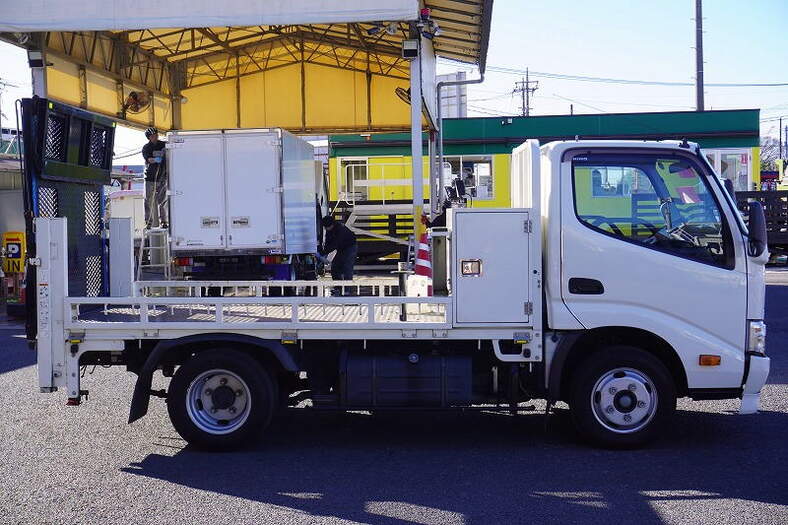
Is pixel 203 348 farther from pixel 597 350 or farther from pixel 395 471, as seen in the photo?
pixel 597 350

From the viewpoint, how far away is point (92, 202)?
8.34 m

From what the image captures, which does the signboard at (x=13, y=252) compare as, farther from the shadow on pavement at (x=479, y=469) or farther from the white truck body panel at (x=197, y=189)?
the shadow on pavement at (x=479, y=469)

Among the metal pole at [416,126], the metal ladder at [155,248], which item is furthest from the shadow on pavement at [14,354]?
the metal pole at [416,126]

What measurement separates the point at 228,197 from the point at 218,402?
809 centimetres

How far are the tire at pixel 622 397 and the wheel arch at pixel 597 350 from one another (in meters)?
0.14

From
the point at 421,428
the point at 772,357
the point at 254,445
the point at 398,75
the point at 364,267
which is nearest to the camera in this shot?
the point at 254,445

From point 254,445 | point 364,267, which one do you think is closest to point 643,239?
point 254,445

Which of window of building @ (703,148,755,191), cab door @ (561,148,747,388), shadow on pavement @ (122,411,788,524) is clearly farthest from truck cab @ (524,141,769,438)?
window of building @ (703,148,755,191)

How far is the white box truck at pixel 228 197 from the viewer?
14555 millimetres

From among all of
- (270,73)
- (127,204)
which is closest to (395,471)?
(270,73)

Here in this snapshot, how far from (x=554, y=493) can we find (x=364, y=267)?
17.4 metres

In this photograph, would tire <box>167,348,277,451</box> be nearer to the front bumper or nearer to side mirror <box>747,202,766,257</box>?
the front bumper

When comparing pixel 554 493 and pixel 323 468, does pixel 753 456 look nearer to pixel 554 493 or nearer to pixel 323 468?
pixel 554 493

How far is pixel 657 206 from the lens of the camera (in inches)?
270
